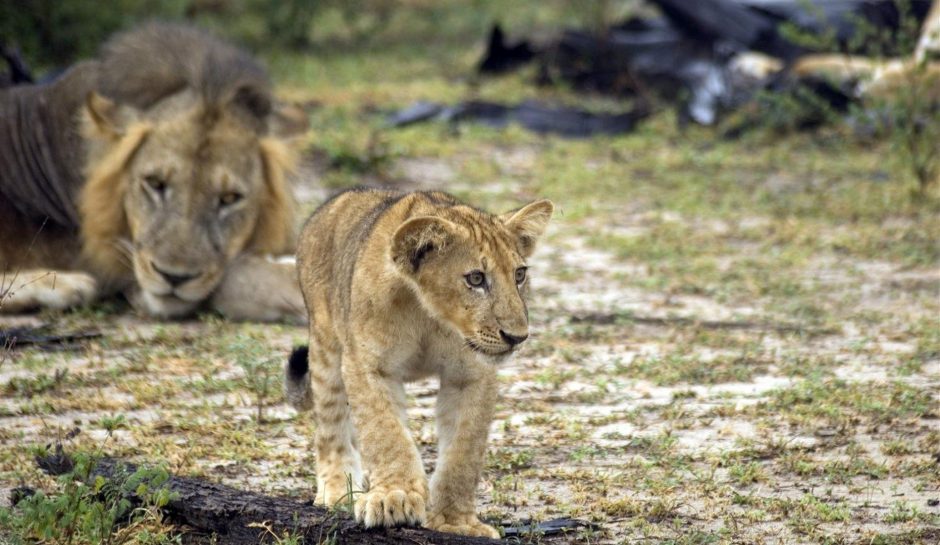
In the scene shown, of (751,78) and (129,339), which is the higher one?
(129,339)

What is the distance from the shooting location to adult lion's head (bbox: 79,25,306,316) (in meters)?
6.30

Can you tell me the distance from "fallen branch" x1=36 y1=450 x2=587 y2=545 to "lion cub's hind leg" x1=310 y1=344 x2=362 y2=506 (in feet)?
1.41

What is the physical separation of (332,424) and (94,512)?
2.98 feet

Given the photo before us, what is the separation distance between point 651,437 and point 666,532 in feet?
3.15

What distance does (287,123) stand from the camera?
6844 mm

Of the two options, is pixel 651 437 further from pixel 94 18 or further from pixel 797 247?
pixel 94 18

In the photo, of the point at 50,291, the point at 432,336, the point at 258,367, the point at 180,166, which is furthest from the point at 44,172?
the point at 432,336

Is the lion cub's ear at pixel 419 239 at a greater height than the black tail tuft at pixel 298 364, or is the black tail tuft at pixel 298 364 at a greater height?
the lion cub's ear at pixel 419 239

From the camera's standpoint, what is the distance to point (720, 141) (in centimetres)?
1090

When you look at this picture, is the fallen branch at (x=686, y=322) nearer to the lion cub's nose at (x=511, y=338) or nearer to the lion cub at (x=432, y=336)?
the lion cub at (x=432, y=336)

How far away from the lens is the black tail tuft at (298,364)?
14.8 feet

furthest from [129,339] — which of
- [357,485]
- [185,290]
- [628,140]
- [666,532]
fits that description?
[628,140]

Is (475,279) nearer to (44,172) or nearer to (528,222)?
(528,222)

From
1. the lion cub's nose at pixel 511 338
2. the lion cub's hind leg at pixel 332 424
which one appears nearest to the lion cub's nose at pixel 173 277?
the lion cub's hind leg at pixel 332 424
